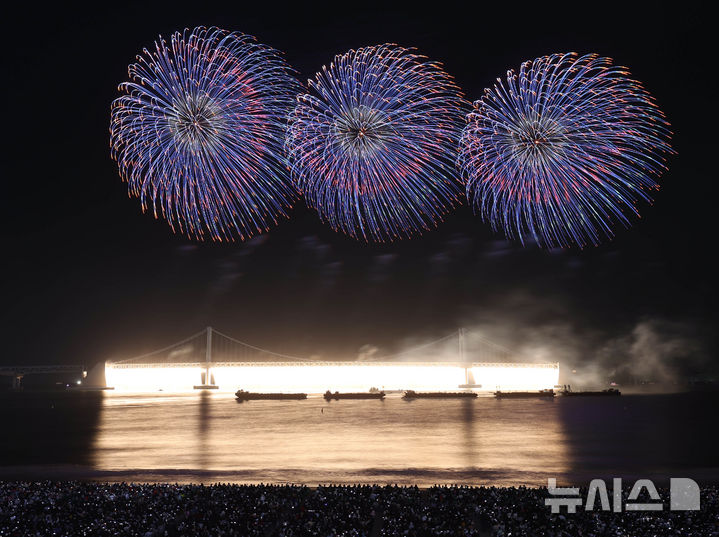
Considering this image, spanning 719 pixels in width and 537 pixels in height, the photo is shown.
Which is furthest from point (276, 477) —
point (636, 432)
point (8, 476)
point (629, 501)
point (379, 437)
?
point (636, 432)

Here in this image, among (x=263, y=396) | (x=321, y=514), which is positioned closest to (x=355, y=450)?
(x=321, y=514)

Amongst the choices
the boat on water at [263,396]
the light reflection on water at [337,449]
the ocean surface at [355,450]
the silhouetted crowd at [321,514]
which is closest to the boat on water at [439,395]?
the boat on water at [263,396]

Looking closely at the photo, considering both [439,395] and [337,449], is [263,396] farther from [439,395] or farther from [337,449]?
[337,449]

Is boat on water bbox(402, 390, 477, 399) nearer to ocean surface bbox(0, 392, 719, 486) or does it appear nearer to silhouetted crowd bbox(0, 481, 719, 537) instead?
ocean surface bbox(0, 392, 719, 486)

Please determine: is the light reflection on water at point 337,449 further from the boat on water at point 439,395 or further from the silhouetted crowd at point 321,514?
the boat on water at point 439,395

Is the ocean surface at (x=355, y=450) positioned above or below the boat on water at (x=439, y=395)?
above

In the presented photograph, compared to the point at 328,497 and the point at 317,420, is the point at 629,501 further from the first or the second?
the point at 317,420

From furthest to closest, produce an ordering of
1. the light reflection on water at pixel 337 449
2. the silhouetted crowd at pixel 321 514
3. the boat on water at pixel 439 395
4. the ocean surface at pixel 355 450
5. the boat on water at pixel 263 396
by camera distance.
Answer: the boat on water at pixel 439 395, the boat on water at pixel 263 396, the light reflection on water at pixel 337 449, the ocean surface at pixel 355 450, the silhouetted crowd at pixel 321 514
